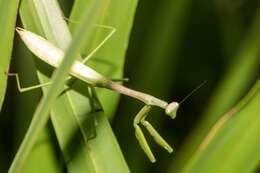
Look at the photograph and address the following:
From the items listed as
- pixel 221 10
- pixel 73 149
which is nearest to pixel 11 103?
pixel 73 149

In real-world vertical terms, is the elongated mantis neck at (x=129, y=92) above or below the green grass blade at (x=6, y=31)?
below

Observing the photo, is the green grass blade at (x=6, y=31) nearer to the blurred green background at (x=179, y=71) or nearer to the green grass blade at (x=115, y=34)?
the green grass blade at (x=115, y=34)

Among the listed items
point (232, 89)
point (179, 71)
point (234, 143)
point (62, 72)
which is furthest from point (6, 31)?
point (179, 71)

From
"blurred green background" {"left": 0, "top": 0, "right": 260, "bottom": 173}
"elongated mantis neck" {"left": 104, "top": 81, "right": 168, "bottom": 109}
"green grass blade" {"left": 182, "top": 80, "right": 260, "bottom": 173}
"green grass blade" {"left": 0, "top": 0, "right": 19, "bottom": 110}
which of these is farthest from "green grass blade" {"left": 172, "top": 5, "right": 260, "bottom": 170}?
"green grass blade" {"left": 0, "top": 0, "right": 19, "bottom": 110}

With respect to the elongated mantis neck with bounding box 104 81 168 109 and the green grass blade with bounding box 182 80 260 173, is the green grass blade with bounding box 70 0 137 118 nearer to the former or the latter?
the elongated mantis neck with bounding box 104 81 168 109

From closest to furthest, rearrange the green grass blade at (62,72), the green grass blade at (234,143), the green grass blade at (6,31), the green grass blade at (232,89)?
the green grass blade at (62,72), the green grass blade at (6,31), the green grass blade at (234,143), the green grass blade at (232,89)

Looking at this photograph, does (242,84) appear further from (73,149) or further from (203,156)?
(73,149)

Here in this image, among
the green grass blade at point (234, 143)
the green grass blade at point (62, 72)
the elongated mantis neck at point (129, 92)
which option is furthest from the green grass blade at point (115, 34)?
the green grass blade at point (62, 72)

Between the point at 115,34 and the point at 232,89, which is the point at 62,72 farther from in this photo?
the point at 232,89
